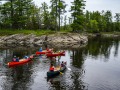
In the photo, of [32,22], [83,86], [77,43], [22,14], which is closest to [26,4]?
[22,14]

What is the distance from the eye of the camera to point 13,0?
96562mm

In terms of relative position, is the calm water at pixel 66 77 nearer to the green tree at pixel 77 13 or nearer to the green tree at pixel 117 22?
the green tree at pixel 77 13

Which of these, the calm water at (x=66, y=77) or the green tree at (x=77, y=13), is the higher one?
the green tree at (x=77, y=13)

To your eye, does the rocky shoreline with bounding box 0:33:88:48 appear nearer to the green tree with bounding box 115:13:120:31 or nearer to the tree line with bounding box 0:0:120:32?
the tree line with bounding box 0:0:120:32

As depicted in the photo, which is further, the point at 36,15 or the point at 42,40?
the point at 36,15

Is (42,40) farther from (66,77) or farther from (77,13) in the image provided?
(66,77)

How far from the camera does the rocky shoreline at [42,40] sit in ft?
289

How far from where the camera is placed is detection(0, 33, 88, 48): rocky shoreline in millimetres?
88125

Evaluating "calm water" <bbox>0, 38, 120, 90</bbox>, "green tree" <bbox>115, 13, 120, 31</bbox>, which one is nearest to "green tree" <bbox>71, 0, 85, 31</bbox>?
"calm water" <bbox>0, 38, 120, 90</bbox>

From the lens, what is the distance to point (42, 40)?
9275 centimetres

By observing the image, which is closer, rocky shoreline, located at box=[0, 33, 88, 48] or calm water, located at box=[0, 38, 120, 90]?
calm water, located at box=[0, 38, 120, 90]

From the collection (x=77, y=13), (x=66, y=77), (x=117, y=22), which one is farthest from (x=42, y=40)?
(x=117, y=22)

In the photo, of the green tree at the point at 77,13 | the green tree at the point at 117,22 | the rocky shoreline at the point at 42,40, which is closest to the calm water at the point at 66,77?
the rocky shoreline at the point at 42,40

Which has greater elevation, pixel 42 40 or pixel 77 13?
pixel 77 13
